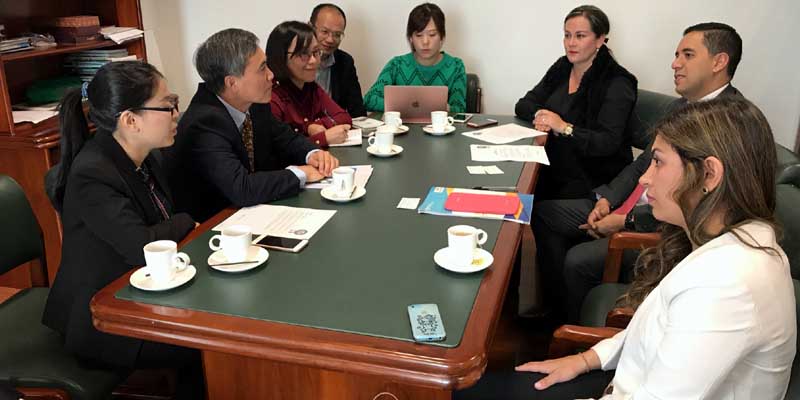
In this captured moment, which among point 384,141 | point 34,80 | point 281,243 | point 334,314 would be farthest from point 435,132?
point 34,80

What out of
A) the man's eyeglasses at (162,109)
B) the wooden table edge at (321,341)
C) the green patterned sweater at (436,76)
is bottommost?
the wooden table edge at (321,341)

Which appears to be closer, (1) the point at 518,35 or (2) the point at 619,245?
(2) the point at 619,245

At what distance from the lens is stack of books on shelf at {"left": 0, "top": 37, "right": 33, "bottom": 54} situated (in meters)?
2.63

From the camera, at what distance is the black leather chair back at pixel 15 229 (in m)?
1.75

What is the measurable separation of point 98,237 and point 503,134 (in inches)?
64.7

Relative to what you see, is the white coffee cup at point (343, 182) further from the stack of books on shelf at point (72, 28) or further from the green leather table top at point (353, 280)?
the stack of books on shelf at point (72, 28)

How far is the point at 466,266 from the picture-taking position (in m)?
1.32

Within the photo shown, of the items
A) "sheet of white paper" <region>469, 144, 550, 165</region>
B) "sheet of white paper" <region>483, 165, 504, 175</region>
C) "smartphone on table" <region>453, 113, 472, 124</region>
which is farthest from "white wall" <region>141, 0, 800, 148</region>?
"sheet of white paper" <region>483, 165, 504, 175</region>

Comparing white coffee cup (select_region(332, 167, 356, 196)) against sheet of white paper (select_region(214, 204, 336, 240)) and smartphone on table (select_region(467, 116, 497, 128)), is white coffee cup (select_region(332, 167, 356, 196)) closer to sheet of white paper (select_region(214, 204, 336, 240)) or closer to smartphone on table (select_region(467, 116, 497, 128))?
sheet of white paper (select_region(214, 204, 336, 240))

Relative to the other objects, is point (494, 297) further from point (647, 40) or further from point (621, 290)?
point (647, 40)

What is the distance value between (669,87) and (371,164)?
216 cm

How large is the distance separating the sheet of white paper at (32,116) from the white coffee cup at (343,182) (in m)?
1.73

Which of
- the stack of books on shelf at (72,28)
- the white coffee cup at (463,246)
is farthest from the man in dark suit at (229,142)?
the stack of books on shelf at (72,28)

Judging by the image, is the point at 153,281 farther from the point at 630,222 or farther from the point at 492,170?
the point at 630,222
